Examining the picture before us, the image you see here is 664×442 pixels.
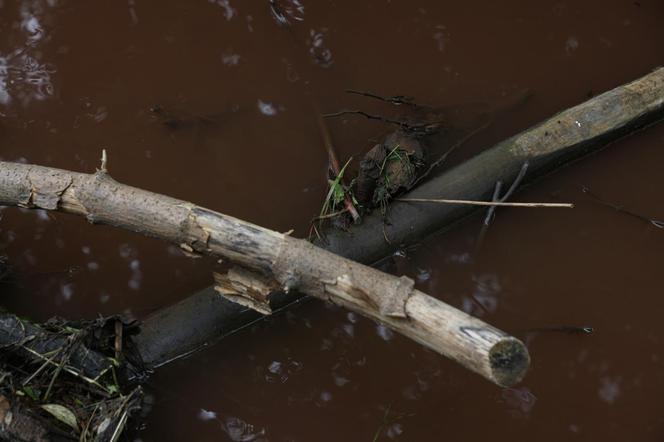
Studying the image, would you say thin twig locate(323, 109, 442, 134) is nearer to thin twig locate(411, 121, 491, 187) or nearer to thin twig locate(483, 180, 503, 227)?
thin twig locate(411, 121, 491, 187)

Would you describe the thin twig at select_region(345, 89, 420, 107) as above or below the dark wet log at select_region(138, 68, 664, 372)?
above

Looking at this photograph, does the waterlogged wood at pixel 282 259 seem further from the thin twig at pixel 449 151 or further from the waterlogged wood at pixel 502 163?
the thin twig at pixel 449 151

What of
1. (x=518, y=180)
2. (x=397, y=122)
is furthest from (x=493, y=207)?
(x=397, y=122)

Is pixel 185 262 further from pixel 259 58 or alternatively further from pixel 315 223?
pixel 259 58

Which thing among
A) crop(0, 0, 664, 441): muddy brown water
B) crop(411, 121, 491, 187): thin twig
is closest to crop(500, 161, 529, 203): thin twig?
crop(0, 0, 664, 441): muddy brown water

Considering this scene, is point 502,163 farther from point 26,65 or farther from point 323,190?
point 26,65
